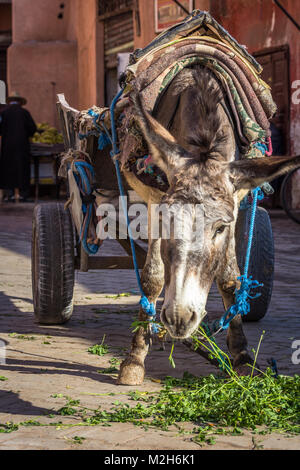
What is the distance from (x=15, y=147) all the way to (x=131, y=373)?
14668 mm

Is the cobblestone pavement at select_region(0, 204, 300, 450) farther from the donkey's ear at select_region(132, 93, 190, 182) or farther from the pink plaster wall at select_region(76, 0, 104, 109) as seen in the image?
the pink plaster wall at select_region(76, 0, 104, 109)

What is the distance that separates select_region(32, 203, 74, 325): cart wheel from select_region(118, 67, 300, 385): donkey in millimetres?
1360

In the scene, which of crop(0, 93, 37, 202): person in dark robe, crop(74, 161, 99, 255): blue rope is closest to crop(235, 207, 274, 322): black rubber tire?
crop(74, 161, 99, 255): blue rope

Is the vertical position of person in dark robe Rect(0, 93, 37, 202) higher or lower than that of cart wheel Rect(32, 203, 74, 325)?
higher

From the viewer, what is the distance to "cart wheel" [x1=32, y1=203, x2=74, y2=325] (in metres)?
5.77

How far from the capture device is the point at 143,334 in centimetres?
462

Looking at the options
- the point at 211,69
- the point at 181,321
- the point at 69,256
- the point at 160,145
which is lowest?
the point at 181,321

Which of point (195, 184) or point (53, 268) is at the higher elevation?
point (195, 184)

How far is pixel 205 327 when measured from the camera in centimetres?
436

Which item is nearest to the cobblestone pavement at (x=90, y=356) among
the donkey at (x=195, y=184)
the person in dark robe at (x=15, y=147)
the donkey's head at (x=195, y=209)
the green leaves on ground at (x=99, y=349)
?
the green leaves on ground at (x=99, y=349)

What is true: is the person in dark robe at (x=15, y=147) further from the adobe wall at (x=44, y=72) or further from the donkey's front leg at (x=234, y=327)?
the donkey's front leg at (x=234, y=327)

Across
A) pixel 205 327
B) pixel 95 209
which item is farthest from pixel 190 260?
pixel 95 209

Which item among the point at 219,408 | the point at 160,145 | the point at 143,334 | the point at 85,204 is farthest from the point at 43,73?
the point at 219,408

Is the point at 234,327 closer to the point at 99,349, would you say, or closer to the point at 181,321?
the point at 99,349
